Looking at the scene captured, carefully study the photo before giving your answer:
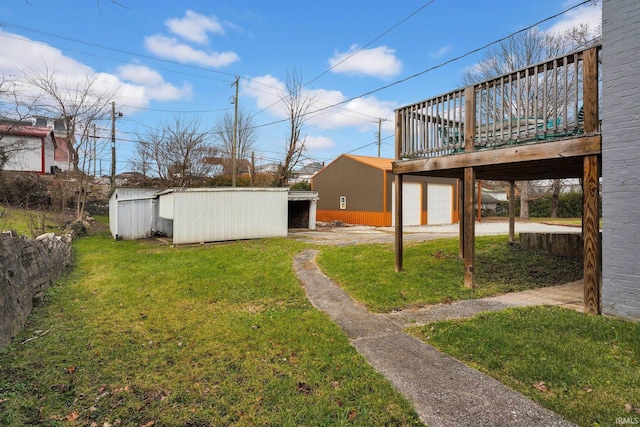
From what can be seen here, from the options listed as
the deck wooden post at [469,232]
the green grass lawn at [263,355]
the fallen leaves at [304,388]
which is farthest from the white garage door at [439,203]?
the fallen leaves at [304,388]

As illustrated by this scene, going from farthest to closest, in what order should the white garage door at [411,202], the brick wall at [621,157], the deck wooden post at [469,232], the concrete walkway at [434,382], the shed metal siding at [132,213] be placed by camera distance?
1. the white garage door at [411,202]
2. the shed metal siding at [132,213]
3. the deck wooden post at [469,232]
4. the brick wall at [621,157]
5. the concrete walkway at [434,382]

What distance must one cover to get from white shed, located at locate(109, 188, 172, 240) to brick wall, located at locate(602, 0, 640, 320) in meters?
14.9

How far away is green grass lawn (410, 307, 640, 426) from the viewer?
2.45m

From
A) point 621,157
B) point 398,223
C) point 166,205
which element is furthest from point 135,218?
point 621,157

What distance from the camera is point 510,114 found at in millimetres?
4602

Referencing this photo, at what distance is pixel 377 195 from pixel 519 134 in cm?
1561

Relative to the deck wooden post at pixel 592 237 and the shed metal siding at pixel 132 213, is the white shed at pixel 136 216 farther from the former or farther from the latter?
the deck wooden post at pixel 592 237

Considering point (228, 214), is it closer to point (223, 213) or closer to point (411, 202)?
point (223, 213)

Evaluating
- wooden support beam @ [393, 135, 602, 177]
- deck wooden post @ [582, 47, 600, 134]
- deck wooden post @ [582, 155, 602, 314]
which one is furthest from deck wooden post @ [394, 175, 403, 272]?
deck wooden post @ [582, 47, 600, 134]

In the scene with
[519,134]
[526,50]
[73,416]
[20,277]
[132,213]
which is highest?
[526,50]

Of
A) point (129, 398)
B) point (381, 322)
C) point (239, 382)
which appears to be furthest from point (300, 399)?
point (381, 322)

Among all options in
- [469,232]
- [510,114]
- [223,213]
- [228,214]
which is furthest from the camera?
[228,214]

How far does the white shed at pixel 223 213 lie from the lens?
1230 centimetres

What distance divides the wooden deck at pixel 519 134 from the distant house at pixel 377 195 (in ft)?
42.7
